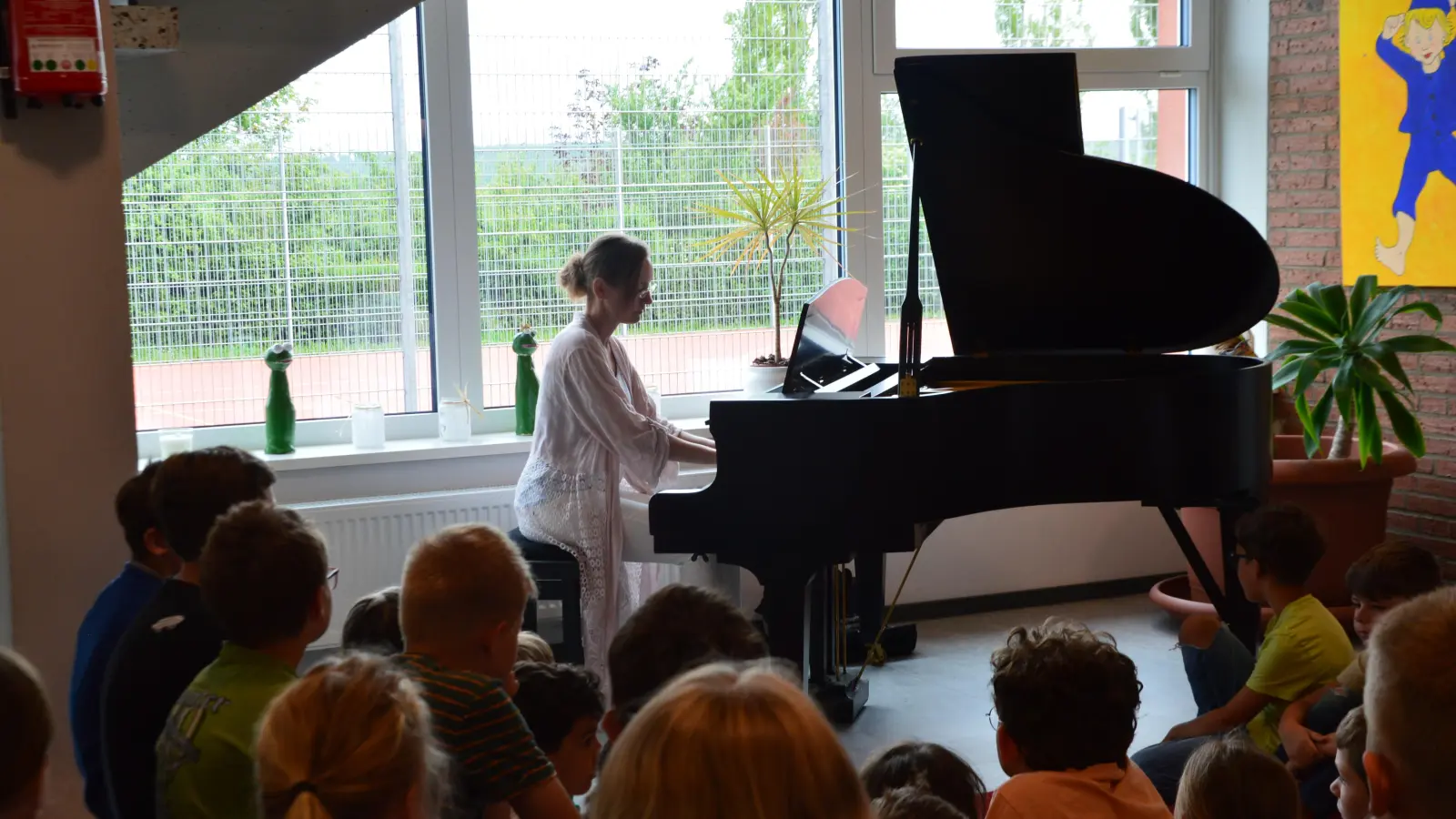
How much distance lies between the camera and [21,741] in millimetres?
1306

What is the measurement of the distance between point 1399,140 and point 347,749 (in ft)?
15.4

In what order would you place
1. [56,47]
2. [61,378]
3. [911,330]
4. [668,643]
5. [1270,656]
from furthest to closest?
1. [911,330]
2. [1270,656]
3. [61,378]
4. [56,47]
5. [668,643]

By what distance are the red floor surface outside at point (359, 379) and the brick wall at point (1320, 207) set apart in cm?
200

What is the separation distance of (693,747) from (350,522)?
3.48 metres

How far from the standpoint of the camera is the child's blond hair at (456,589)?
1759 mm

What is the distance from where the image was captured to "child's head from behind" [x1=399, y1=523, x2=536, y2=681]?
1.76 m

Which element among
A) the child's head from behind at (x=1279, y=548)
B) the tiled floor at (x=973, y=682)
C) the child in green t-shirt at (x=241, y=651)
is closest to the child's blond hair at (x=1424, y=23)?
the tiled floor at (x=973, y=682)

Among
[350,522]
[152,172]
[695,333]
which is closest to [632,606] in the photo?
[350,522]

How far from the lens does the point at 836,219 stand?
521 cm

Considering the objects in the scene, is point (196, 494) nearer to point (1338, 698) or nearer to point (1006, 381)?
point (1338, 698)

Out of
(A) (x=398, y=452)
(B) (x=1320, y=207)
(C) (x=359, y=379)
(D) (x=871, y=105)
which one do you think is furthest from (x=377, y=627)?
(B) (x=1320, y=207)

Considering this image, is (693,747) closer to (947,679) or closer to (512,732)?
(512,732)

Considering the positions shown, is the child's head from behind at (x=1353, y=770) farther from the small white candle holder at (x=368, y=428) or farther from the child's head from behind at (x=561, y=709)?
the small white candle holder at (x=368, y=428)

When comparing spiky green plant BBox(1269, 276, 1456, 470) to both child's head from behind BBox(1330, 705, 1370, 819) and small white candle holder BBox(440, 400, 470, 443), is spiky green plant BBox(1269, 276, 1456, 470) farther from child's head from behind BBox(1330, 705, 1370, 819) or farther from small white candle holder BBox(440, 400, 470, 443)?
child's head from behind BBox(1330, 705, 1370, 819)
